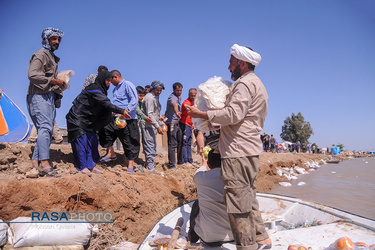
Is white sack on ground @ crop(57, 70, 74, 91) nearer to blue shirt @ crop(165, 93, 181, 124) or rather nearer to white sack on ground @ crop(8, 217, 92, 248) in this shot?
white sack on ground @ crop(8, 217, 92, 248)

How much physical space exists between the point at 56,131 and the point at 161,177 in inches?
92.5

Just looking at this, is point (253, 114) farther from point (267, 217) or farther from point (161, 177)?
point (161, 177)

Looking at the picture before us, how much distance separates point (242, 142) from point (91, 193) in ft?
7.79

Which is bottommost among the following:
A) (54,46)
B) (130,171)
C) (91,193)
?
(91,193)

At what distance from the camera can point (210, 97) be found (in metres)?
2.20

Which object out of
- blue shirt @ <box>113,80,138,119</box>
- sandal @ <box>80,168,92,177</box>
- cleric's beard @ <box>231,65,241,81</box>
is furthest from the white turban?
sandal @ <box>80,168,92,177</box>

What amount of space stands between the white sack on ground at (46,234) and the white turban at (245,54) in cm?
263

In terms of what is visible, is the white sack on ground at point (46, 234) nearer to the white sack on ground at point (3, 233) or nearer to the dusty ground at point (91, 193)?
the white sack on ground at point (3, 233)

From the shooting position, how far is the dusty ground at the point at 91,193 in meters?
2.85

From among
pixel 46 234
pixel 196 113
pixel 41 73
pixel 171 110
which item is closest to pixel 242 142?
pixel 196 113

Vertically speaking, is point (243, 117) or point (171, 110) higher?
point (171, 110)

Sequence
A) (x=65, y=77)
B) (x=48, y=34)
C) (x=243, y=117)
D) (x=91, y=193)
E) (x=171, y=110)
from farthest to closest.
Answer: (x=171, y=110) → (x=65, y=77) → (x=48, y=34) → (x=91, y=193) → (x=243, y=117)

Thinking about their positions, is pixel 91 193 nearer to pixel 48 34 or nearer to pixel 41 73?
pixel 41 73

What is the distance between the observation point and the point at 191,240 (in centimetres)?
255
